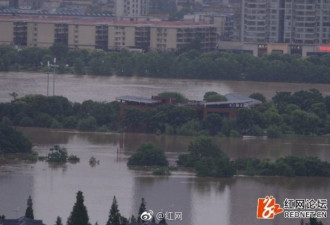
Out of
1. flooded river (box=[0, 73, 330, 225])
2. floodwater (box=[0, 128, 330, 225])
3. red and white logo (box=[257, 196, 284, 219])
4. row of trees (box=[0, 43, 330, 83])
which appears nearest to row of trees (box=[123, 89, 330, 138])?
flooded river (box=[0, 73, 330, 225])

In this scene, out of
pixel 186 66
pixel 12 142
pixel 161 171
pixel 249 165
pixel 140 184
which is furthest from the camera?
pixel 186 66

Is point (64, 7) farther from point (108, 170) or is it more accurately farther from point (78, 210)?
point (78, 210)

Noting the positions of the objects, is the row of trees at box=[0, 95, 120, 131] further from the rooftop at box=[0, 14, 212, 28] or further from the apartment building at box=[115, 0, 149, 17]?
the apartment building at box=[115, 0, 149, 17]

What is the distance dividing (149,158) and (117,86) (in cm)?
689

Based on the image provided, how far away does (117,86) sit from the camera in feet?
69.8

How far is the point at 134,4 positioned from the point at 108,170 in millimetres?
17229

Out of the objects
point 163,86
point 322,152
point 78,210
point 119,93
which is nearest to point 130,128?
point 322,152

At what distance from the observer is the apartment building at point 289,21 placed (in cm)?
2686

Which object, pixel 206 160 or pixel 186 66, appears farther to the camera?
pixel 186 66

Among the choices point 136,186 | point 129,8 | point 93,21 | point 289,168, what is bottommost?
point 136,186

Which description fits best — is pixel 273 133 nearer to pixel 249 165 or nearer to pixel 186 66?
pixel 249 165

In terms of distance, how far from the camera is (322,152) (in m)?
15.7

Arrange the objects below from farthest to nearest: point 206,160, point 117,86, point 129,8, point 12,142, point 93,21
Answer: point 129,8 < point 93,21 < point 117,86 < point 12,142 < point 206,160

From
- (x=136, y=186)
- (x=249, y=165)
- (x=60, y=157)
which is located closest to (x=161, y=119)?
(x=60, y=157)
